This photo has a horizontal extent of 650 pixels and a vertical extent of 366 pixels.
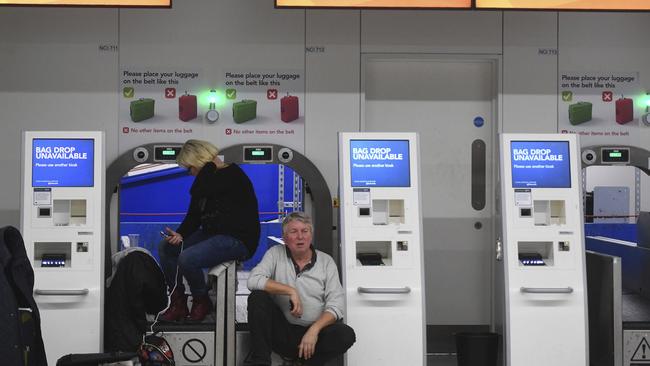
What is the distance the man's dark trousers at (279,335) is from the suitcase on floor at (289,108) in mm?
1946

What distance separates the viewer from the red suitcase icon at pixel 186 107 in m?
7.20

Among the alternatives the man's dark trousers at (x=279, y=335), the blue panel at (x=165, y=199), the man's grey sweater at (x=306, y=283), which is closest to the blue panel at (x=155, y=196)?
the blue panel at (x=165, y=199)

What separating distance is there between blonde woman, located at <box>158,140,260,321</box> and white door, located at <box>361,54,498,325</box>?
1.75m

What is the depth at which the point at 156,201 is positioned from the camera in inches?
347

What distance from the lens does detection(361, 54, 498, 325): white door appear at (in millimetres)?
7461

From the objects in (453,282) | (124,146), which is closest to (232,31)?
(124,146)

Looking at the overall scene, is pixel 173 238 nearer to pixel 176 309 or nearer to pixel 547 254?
pixel 176 309

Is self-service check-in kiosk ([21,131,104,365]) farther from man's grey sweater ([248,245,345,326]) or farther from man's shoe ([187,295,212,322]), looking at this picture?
man's grey sweater ([248,245,345,326])

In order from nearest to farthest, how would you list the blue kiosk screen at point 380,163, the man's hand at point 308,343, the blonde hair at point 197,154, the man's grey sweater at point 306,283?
the man's hand at point 308,343, the man's grey sweater at point 306,283, the blue kiosk screen at point 380,163, the blonde hair at point 197,154

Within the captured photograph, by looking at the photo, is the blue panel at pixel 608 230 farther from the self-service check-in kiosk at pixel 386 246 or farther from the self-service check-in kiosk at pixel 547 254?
the self-service check-in kiosk at pixel 386 246

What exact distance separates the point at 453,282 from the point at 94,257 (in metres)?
2.91

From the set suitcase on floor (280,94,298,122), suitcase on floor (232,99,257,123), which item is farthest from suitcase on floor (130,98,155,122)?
suitcase on floor (280,94,298,122)

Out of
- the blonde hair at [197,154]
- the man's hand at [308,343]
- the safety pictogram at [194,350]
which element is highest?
the blonde hair at [197,154]

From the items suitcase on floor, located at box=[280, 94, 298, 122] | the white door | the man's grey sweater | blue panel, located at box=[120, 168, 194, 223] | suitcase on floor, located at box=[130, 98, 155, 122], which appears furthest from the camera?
blue panel, located at box=[120, 168, 194, 223]
